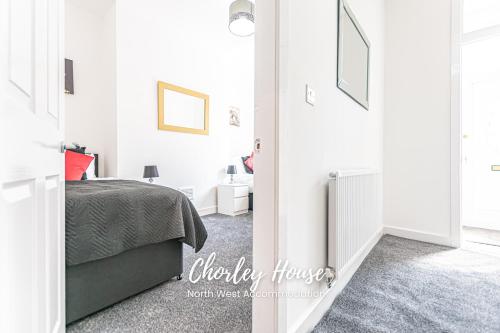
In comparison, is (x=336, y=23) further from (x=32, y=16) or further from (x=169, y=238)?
(x=169, y=238)

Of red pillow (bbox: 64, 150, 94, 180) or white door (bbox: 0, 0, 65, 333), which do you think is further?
red pillow (bbox: 64, 150, 94, 180)

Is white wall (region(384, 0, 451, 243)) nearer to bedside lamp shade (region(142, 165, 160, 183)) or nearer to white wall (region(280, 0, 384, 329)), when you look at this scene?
white wall (region(280, 0, 384, 329))

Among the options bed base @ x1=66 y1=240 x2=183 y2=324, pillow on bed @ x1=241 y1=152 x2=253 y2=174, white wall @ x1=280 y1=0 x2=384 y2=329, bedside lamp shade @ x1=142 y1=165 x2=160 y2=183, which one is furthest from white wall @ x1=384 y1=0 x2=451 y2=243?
bedside lamp shade @ x1=142 y1=165 x2=160 y2=183

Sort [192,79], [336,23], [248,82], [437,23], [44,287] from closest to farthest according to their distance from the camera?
[44,287], [336,23], [437,23], [192,79], [248,82]

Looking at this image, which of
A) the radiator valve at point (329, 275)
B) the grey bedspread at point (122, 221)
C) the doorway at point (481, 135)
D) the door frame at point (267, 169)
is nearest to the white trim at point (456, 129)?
the doorway at point (481, 135)

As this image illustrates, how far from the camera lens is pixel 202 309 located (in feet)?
4.58

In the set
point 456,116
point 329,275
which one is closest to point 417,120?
point 456,116

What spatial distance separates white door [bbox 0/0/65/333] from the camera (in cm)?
51

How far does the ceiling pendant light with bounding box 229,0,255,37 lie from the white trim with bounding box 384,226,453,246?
2.94 m

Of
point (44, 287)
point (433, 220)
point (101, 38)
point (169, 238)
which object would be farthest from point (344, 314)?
point (101, 38)

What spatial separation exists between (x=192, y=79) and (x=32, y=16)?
321cm

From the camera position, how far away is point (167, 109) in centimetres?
342

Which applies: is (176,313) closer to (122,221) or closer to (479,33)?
(122,221)

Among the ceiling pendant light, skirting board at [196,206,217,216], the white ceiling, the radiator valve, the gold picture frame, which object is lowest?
skirting board at [196,206,217,216]
